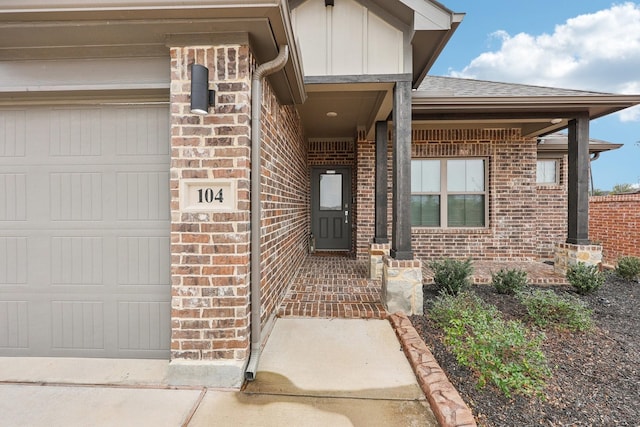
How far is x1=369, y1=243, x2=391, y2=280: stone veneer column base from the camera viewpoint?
4367mm

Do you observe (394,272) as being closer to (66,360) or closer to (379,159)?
(379,159)

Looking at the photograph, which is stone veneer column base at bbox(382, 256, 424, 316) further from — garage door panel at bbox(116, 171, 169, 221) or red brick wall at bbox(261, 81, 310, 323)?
garage door panel at bbox(116, 171, 169, 221)

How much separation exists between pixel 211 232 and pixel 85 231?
1.06 meters

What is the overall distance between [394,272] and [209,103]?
93.6 inches

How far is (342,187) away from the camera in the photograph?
265 inches

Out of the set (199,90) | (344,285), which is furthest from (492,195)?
(199,90)

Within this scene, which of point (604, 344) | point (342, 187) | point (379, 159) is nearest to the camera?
point (604, 344)

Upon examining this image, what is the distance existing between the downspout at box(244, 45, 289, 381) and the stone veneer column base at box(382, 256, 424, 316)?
5.06 ft

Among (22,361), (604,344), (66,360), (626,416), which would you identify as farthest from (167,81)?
(604,344)

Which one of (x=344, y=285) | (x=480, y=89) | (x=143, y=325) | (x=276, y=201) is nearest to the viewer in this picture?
(x=143, y=325)

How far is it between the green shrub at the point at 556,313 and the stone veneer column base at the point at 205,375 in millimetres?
2819

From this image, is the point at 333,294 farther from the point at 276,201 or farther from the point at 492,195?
the point at 492,195

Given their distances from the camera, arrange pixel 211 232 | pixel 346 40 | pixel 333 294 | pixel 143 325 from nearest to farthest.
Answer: pixel 211 232, pixel 143 325, pixel 346 40, pixel 333 294

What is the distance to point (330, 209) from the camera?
680 centimetres
